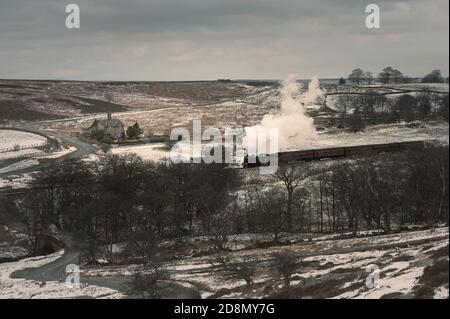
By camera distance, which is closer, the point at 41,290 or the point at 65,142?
the point at 41,290

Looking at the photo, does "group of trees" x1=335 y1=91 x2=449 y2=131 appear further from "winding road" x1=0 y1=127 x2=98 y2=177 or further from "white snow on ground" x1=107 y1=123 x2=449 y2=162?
"winding road" x1=0 y1=127 x2=98 y2=177

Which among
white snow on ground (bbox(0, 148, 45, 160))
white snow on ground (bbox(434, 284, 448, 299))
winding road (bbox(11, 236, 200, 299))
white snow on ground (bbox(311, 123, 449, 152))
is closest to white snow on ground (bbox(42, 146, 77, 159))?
white snow on ground (bbox(0, 148, 45, 160))

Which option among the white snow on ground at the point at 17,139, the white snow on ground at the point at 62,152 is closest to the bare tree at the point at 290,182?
the white snow on ground at the point at 62,152

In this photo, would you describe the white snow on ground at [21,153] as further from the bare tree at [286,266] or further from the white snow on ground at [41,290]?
the bare tree at [286,266]

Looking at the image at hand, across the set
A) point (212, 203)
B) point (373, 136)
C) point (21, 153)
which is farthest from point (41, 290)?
point (373, 136)

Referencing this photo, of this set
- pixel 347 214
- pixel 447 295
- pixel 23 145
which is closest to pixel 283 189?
pixel 347 214

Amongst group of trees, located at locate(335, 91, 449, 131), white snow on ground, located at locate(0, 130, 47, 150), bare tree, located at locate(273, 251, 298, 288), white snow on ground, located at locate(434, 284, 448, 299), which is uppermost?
group of trees, located at locate(335, 91, 449, 131)

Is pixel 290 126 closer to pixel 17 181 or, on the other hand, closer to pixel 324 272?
pixel 17 181
